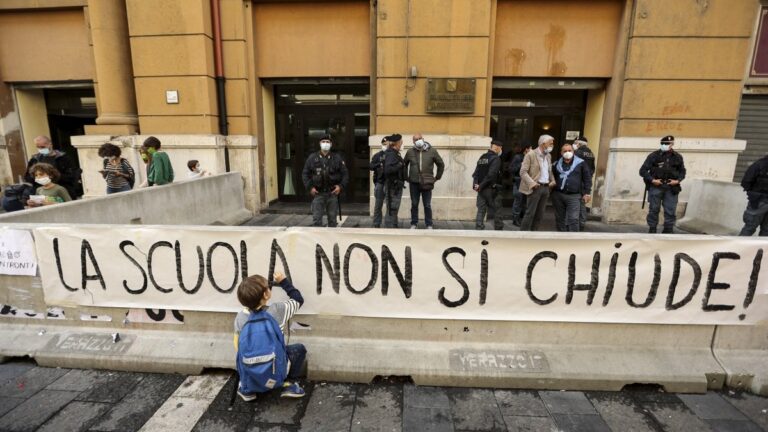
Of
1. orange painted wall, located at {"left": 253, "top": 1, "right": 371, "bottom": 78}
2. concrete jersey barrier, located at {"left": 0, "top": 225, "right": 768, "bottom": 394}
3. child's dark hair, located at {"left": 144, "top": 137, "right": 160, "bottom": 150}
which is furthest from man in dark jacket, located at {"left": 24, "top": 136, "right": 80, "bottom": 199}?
orange painted wall, located at {"left": 253, "top": 1, "right": 371, "bottom": 78}

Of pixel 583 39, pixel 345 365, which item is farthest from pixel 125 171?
pixel 583 39

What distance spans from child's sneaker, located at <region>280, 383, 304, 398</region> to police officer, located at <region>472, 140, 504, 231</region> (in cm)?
506

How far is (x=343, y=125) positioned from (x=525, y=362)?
8.18 metres

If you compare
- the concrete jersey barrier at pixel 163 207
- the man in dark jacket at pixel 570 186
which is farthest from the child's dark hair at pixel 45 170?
the man in dark jacket at pixel 570 186

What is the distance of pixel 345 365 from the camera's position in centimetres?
310

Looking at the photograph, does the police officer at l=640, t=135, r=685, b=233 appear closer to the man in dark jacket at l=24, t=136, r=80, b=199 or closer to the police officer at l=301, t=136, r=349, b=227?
the police officer at l=301, t=136, r=349, b=227

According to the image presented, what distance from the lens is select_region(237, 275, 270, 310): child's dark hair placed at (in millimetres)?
2658

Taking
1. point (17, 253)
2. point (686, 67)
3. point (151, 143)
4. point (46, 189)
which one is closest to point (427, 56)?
point (686, 67)

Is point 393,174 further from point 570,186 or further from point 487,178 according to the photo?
point 570,186

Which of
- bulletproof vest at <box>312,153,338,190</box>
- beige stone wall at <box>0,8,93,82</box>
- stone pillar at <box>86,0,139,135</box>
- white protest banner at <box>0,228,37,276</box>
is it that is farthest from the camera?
beige stone wall at <box>0,8,93,82</box>

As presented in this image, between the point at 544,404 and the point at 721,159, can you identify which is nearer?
the point at 544,404

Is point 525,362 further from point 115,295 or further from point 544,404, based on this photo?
point 115,295

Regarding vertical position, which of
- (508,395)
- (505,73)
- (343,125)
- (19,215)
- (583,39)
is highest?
(583,39)

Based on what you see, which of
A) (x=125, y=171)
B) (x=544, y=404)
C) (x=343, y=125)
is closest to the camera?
(x=544, y=404)
